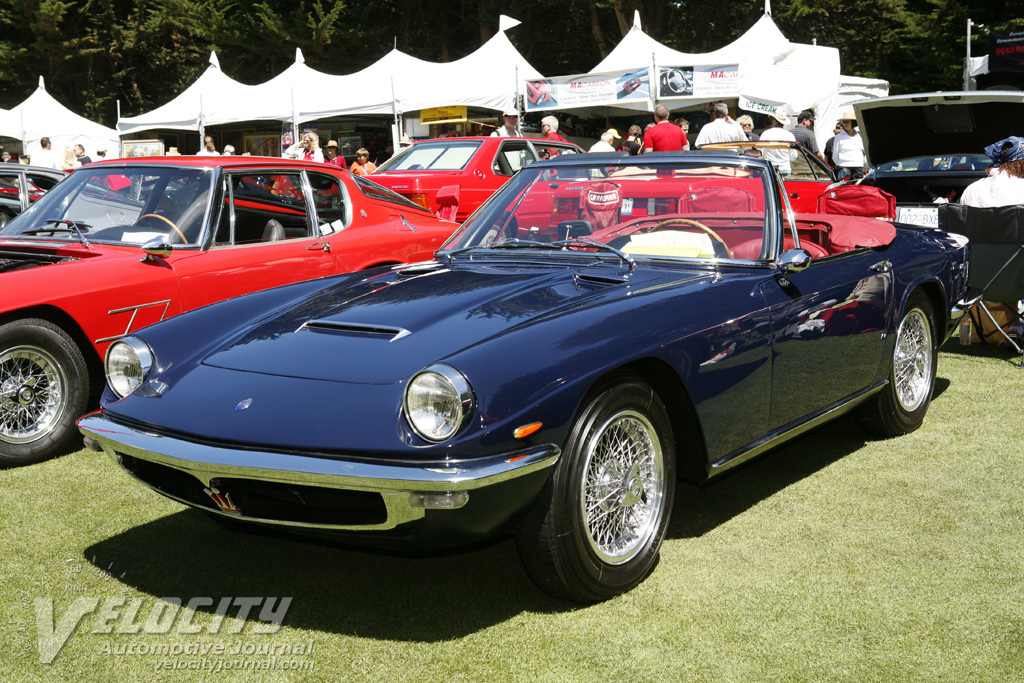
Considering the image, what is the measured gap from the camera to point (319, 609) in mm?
3143

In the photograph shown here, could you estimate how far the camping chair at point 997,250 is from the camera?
6.70m

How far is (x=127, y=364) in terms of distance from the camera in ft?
11.3

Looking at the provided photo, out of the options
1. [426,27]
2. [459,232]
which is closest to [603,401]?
[459,232]

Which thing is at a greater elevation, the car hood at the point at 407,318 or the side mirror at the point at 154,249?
the side mirror at the point at 154,249

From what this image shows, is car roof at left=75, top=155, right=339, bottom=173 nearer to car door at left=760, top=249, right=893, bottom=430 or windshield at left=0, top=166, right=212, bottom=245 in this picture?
windshield at left=0, top=166, right=212, bottom=245

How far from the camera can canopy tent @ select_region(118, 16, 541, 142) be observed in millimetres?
19109

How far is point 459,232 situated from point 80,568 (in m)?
2.14

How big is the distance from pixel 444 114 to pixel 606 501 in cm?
1762

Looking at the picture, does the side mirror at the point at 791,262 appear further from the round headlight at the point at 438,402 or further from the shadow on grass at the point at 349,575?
the round headlight at the point at 438,402

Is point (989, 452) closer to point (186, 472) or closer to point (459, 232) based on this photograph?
point (459, 232)

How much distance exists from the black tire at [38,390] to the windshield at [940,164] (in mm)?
7407

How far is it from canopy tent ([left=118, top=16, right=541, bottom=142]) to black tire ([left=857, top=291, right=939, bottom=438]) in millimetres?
14447

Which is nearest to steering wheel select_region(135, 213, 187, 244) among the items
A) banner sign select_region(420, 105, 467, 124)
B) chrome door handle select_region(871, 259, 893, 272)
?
chrome door handle select_region(871, 259, 893, 272)

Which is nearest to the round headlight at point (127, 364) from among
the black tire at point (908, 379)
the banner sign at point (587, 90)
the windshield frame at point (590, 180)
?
the windshield frame at point (590, 180)
